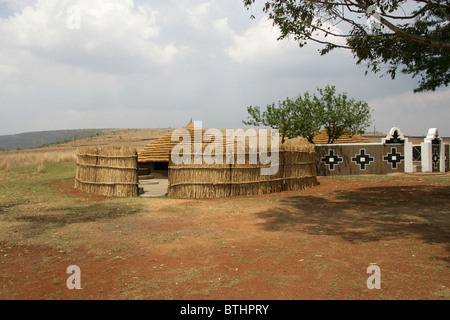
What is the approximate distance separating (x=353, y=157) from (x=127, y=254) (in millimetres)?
16983

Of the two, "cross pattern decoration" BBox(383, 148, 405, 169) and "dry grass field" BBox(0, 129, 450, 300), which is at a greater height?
"cross pattern decoration" BBox(383, 148, 405, 169)

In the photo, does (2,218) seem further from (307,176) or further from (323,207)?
(307,176)

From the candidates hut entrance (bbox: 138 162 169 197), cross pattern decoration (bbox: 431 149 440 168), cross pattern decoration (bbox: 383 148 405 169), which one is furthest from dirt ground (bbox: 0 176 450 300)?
cross pattern decoration (bbox: 431 149 440 168)

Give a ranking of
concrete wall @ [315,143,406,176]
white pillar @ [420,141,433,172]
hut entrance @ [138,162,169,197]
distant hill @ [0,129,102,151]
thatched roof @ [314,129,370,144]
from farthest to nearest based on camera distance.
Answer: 1. distant hill @ [0,129,102,151]
2. thatched roof @ [314,129,370,144]
3. concrete wall @ [315,143,406,176]
4. white pillar @ [420,141,433,172]
5. hut entrance @ [138,162,169,197]

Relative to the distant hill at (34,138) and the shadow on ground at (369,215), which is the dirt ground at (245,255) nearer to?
the shadow on ground at (369,215)

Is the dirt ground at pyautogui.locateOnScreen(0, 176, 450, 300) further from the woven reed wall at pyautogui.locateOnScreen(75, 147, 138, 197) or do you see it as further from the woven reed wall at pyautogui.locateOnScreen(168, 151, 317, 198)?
the woven reed wall at pyautogui.locateOnScreen(75, 147, 138, 197)

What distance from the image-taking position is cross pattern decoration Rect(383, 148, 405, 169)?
63.9 feet

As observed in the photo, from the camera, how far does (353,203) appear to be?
1052 cm

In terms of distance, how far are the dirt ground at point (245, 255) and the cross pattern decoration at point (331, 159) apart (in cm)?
1029

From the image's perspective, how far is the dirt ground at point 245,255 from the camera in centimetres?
422

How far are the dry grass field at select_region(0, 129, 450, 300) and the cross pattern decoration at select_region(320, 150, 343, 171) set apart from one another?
28.6 ft

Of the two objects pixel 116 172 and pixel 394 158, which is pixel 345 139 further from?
pixel 116 172

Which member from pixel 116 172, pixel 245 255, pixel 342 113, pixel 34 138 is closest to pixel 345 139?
pixel 342 113

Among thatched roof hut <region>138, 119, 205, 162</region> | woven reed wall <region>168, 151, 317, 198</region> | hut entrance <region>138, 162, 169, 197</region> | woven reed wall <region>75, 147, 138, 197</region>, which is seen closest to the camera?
woven reed wall <region>168, 151, 317, 198</region>
